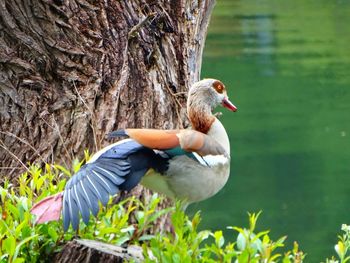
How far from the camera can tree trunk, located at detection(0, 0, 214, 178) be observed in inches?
201

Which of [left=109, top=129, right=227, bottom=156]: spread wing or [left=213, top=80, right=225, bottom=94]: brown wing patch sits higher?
[left=213, top=80, right=225, bottom=94]: brown wing patch

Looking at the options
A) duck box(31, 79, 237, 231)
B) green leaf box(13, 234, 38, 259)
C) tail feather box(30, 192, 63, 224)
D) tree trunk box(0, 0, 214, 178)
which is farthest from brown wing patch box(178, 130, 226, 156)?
tree trunk box(0, 0, 214, 178)

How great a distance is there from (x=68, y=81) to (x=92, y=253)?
182 cm

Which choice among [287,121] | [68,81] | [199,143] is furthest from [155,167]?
[287,121]

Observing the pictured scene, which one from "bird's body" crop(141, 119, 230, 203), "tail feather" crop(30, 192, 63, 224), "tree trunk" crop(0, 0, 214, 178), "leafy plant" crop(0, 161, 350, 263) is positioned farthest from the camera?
"tree trunk" crop(0, 0, 214, 178)

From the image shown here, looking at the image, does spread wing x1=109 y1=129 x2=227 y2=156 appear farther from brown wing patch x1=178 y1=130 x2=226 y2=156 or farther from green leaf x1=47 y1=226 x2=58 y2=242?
green leaf x1=47 y1=226 x2=58 y2=242

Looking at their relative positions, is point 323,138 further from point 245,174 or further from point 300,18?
point 300,18

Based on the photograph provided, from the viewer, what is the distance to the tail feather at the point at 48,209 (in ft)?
11.5

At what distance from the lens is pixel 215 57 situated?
65.5 ft

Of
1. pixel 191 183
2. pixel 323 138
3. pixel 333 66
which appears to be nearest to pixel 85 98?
pixel 191 183

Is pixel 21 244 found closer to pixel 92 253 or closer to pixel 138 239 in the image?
pixel 92 253

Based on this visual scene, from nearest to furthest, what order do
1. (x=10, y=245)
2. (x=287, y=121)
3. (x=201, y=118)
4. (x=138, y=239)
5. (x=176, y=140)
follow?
1. (x=10, y=245)
2. (x=138, y=239)
3. (x=176, y=140)
4. (x=201, y=118)
5. (x=287, y=121)

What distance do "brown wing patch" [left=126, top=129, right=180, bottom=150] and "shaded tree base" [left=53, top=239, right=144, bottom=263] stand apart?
437mm

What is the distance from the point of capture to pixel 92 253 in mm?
3447
